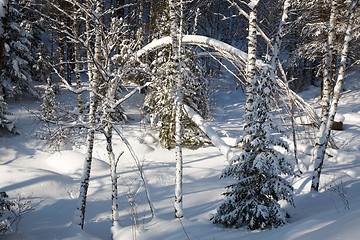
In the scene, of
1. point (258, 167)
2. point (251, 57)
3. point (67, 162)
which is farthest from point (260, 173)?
point (67, 162)

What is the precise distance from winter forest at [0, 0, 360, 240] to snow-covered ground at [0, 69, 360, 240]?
6 centimetres

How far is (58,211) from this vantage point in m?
8.38

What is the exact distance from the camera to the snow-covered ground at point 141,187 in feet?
17.9

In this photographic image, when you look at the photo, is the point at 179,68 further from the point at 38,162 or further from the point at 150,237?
the point at 38,162

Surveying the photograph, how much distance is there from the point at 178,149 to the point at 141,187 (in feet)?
7.51

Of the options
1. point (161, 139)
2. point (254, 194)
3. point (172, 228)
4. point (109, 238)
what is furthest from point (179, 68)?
point (161, 139)

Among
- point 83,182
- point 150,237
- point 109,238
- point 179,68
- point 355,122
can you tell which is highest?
point 179,68

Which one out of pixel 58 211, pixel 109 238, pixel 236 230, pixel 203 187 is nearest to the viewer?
pixel 236 230

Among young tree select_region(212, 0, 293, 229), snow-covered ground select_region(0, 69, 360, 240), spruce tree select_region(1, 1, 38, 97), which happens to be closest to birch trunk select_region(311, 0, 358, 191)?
snow-covered ground select_region(0, 69, 360, 240)

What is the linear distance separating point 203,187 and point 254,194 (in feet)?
15.8

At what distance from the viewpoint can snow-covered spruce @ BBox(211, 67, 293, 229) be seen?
183 inches

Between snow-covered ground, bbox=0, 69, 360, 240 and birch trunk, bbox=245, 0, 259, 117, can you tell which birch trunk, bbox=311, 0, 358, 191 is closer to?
snow-covered ground, bbox=0, 69, 360, 240

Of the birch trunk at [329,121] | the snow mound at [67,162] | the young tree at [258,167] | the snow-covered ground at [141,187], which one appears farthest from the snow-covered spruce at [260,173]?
the snow mound at [67,162]

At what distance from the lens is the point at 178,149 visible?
6.46 meters
